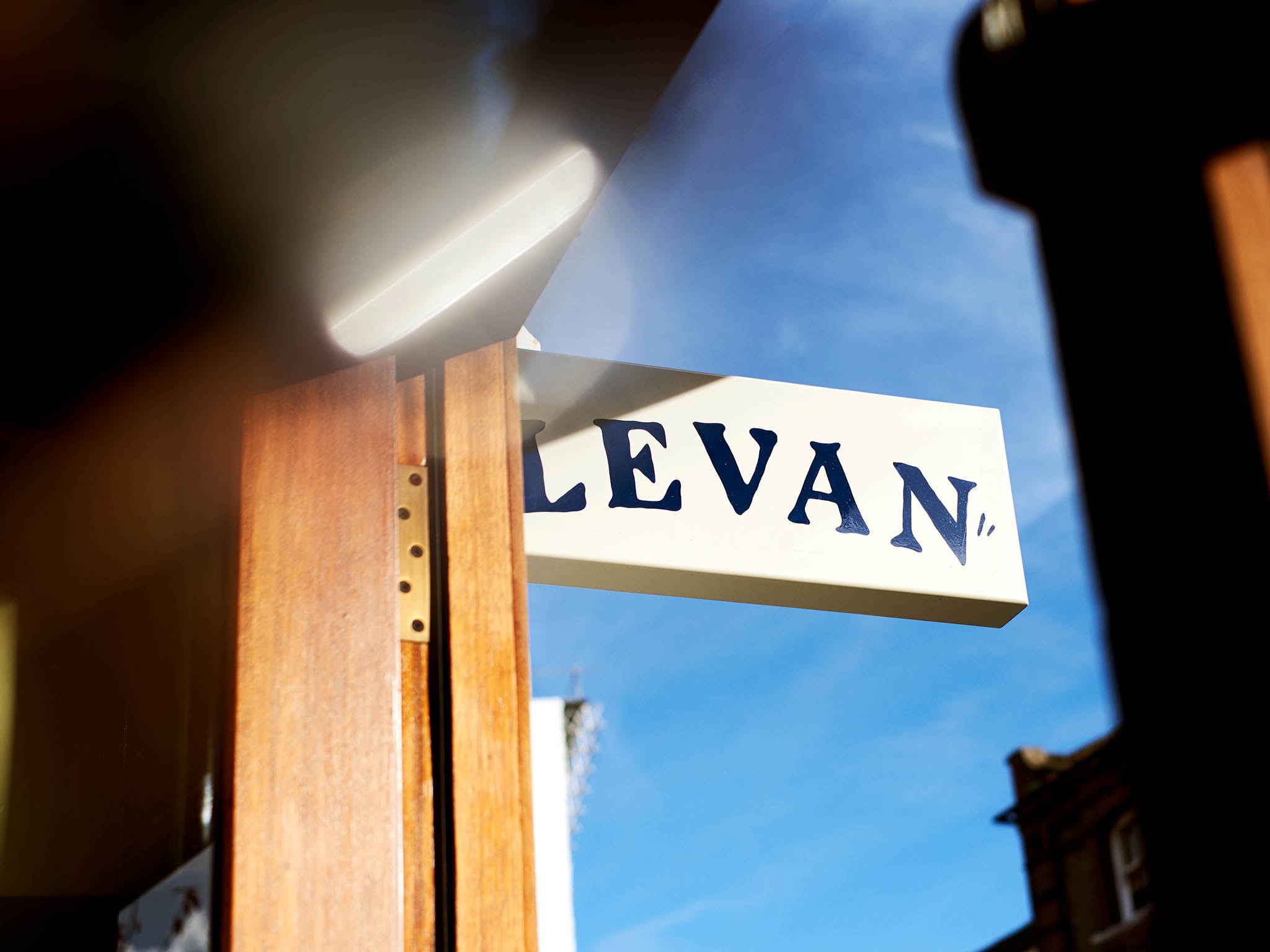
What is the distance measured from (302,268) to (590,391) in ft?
2.25

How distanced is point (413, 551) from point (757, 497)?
0.76 m

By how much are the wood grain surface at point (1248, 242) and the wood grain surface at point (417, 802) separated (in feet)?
3.69

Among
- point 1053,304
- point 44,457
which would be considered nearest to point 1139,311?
point 1053,304

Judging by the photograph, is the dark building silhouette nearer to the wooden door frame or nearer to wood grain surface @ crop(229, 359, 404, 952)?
the wooden door frame

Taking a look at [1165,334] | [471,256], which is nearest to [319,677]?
[471,256]

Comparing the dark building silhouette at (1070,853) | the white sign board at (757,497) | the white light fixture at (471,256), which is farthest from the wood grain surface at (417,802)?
the dark building silhouette at (1070,853)

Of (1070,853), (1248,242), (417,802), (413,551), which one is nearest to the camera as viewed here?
(1248,242)

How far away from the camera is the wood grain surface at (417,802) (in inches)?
50.4

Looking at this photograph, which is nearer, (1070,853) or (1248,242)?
(1248,242)

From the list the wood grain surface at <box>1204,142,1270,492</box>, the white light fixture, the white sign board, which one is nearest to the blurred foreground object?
the wood grain surface at <box>1204,142,1270,492</box>

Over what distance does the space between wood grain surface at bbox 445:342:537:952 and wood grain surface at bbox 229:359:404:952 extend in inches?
3.0

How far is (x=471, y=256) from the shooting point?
1.46 m

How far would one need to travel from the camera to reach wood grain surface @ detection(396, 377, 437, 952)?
128cm

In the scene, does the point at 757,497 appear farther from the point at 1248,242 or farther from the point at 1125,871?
the point at 1125,871
